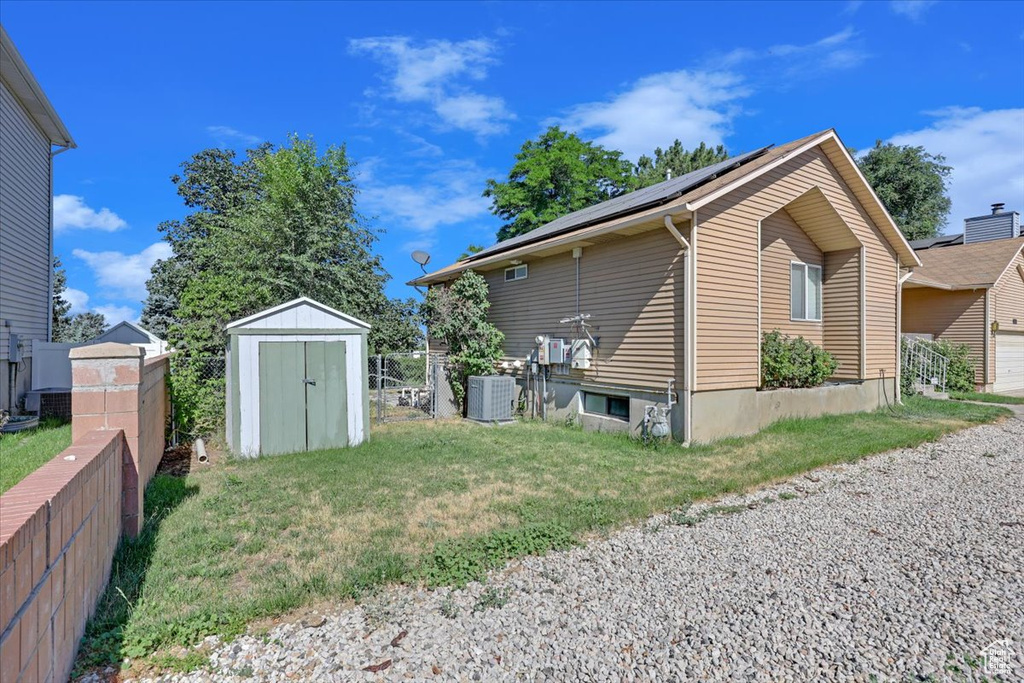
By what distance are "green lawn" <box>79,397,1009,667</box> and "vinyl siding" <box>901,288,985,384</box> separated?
9994mm

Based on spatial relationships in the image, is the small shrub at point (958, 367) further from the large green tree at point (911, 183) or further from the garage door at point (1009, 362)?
the large green tree at point (911, 183)

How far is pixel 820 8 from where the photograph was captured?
8.76m

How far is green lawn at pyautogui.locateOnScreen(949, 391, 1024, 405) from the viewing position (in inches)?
536

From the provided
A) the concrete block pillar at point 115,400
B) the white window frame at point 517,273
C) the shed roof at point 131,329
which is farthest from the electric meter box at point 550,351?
the shed roof at point 131,329

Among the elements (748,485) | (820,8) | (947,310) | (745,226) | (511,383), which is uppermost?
(820,8)

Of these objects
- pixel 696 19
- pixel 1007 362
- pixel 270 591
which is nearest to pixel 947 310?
pixel 1007 362

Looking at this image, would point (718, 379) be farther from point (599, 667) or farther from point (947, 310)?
point (947, 310)

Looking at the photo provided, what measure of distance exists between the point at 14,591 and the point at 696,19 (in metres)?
12.3

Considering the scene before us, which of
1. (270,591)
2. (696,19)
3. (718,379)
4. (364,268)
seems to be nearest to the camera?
(270,591)

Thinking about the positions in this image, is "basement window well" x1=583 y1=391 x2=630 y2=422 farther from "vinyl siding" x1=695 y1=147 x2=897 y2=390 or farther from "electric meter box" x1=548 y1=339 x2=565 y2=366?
"vinyl siding" x1=695 y1=147 x2=897 y2=390

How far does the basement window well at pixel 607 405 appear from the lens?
931cm

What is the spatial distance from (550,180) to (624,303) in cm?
1973

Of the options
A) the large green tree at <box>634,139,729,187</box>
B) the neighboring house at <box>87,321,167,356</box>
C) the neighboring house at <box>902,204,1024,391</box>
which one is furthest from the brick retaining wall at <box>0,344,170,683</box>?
the large green tree at <box>634,139,729,187</box>

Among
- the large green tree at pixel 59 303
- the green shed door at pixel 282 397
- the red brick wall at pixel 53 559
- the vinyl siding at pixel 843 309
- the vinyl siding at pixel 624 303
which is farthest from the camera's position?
the large green tree at pixel 59 303
